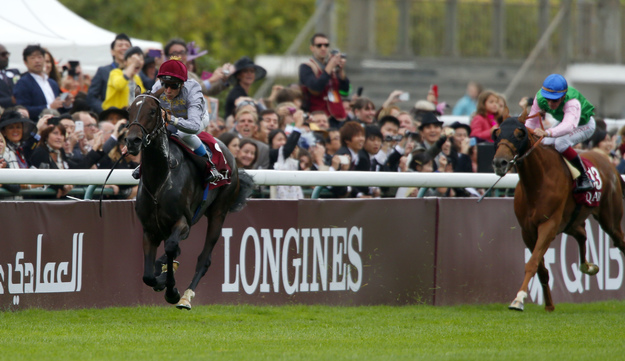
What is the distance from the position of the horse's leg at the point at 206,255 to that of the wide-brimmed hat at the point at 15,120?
75.8 inches

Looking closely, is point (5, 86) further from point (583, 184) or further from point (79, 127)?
point (583, 184)

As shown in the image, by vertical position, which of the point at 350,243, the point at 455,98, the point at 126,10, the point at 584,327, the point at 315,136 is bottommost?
the point at 584,327

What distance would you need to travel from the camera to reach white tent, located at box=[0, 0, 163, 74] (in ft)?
47.3

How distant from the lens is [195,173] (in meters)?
9.69

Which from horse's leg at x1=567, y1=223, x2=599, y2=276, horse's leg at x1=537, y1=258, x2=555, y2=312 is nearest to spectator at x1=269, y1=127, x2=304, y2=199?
horse's leg at x1=537, y1=258, x2=555, y2=312

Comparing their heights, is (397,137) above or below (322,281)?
above

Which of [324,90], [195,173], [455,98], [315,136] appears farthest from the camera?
[455,98]

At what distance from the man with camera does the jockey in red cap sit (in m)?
4.62

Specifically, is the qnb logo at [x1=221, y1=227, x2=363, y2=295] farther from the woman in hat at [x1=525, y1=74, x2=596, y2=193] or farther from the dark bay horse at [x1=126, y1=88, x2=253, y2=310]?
the woman in hat at [x1=525, y1=74, x2=596, y2=193]

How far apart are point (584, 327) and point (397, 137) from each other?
3.84 m

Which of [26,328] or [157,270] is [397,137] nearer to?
[157,270]

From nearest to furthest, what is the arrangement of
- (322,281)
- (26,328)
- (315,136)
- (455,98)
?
(26,328), (322,281), (315,136), (455,98)

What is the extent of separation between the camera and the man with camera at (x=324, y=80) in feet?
46.3

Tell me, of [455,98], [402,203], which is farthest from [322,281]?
[455,98]
